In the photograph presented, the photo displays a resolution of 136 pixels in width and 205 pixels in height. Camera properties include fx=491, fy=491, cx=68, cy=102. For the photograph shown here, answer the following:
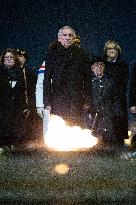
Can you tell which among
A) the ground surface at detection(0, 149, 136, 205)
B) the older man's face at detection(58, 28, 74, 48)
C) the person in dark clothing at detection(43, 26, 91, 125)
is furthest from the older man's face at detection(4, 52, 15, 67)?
the ground surface at detection(0, 149, 136, 205)

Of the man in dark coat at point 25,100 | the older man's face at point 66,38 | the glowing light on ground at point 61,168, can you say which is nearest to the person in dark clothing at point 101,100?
the older man's face at point 66,38

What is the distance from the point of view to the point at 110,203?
15.1 ft

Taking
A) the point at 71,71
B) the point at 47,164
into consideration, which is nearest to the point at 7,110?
the point at 71,71

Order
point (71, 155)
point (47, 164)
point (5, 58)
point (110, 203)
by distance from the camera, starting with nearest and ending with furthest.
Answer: point (110, 203)
point (47, 164)
point (71, 155)
point (5, 58)

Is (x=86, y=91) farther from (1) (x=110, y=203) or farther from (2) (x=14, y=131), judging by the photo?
(1) (x=110, y=203)

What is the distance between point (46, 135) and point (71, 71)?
48.5 inches

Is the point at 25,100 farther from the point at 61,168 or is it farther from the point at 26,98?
the point at 61,168

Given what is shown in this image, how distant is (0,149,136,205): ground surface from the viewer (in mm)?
4695

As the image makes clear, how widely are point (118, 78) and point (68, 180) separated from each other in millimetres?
3244

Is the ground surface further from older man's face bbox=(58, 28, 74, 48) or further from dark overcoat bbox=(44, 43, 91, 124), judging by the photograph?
older man's face bbox=(58, 28, 74, 48)

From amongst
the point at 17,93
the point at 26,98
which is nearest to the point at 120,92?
the point at 26,98

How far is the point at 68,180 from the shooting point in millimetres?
5293

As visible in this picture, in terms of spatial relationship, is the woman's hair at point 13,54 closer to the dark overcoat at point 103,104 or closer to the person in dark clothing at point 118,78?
the dark overcoat at point 103,104

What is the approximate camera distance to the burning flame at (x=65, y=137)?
7.58 meters
